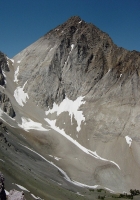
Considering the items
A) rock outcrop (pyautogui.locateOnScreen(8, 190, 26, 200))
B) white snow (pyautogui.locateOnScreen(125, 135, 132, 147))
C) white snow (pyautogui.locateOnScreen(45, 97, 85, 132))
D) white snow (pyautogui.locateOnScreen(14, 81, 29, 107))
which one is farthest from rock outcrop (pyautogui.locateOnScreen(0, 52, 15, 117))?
rock outcrop (pyautogui.locateOnScreen(8, 190, 26, 200))

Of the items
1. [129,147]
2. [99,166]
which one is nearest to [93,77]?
[129,147]

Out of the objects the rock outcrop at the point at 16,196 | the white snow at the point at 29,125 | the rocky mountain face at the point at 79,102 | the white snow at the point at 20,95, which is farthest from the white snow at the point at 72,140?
the rock outcrop at the point at 16,196

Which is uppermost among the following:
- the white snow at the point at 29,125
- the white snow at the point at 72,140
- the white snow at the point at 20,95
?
the white snow at the point at 20,95

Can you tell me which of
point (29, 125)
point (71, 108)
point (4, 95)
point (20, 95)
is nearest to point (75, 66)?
point (71, 108)

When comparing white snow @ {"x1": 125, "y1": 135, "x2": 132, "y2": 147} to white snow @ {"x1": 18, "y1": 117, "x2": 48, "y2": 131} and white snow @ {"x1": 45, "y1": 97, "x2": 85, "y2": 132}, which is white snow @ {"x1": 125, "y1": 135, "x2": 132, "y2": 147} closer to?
white snow @ {"x1": 45, "y1": 97, "x2": 85, "y2": 132}

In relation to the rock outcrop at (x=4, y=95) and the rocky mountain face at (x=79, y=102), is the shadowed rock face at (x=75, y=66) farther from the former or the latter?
the rock outcrop at (x=4, y=95)

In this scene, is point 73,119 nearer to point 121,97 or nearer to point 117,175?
point 121,97

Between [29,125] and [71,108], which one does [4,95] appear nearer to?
[29,125]
